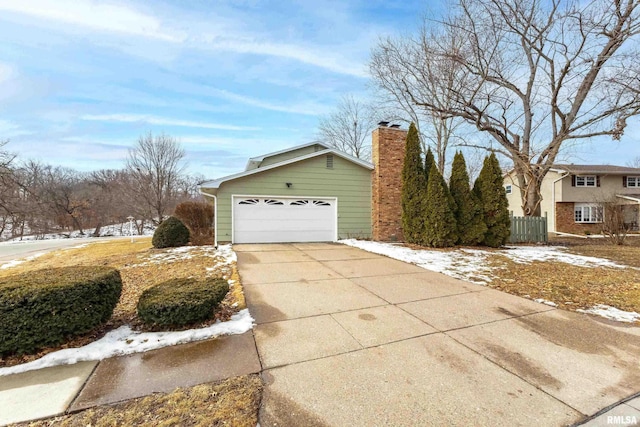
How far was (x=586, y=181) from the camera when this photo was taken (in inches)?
875

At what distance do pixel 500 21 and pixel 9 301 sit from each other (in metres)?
17.0

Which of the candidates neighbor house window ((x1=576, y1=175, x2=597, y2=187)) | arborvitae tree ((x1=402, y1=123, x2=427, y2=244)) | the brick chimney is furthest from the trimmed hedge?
neighbor house window ((x1=576, y1=175, x2=597, y2=187))

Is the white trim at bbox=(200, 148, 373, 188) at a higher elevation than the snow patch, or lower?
higher

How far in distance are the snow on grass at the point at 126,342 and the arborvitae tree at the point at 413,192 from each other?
26.2 feet

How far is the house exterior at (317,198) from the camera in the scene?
35.3ft

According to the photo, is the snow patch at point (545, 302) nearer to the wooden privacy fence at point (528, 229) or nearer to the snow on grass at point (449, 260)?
the snow on grass at point (449, 260)

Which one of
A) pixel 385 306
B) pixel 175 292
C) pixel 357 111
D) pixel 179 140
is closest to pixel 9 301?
pixel 175 292

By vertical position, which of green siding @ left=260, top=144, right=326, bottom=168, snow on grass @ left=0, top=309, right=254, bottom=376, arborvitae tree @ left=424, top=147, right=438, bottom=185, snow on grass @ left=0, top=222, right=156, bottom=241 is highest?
green siding @ left=260, top=144, right=326, bottom=168

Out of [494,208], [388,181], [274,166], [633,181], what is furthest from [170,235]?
[633,181]

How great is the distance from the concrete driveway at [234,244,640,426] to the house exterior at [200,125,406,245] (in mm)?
5894

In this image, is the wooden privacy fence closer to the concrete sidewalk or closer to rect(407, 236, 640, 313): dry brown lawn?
rect(407, 236, 640, 313): dry brown lawn

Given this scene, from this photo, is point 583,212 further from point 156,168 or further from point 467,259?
point 156,168

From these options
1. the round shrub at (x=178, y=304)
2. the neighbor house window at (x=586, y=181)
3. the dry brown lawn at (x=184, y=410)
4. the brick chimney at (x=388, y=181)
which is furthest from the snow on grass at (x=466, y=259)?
the neighbor house window at (x=586, y=181)

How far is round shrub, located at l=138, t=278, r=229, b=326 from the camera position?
3359mm
